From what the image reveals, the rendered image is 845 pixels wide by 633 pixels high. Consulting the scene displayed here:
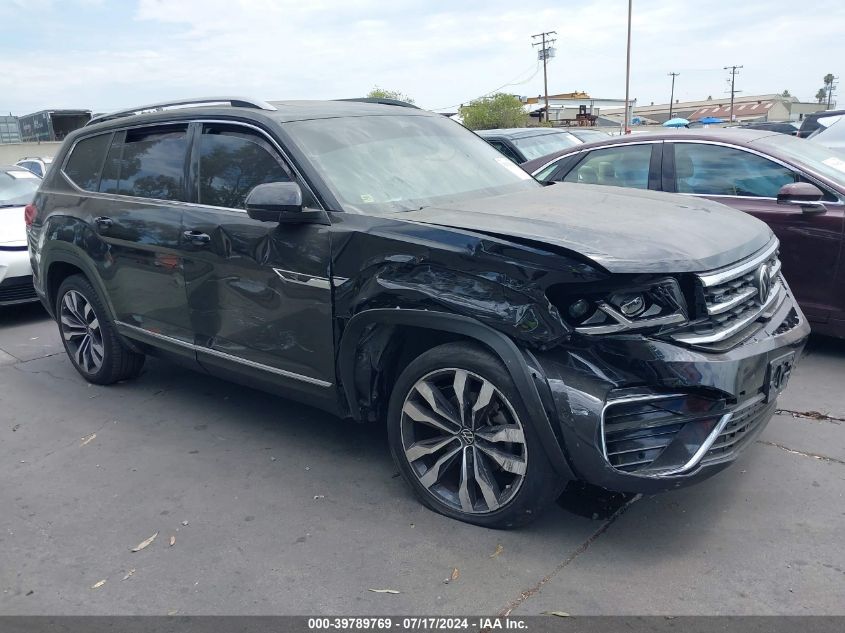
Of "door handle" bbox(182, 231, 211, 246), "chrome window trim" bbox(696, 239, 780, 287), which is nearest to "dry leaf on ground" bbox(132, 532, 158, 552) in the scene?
"door handle" bbox(182, 231, 211, 246)

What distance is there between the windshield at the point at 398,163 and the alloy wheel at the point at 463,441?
0.93 meters

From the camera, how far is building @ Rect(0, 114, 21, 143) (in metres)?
42.3

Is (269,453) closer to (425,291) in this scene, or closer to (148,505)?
(148,505)

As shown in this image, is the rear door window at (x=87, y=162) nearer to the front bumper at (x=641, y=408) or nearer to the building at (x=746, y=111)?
the front bumper at (x=641, y=408)

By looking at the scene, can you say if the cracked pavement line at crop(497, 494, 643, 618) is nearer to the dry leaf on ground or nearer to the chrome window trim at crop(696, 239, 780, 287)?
the chrome window trim at crop(696, 239, 780, 287)

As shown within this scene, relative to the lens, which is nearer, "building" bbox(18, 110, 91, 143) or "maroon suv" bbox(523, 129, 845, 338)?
"maroon suv" bbox(523, 129, 845, 338)

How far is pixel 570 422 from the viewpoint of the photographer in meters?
2.74

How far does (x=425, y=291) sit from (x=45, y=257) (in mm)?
3651

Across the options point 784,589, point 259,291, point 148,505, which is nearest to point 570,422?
point 784,589

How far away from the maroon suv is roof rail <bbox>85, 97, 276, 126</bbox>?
2996 mm

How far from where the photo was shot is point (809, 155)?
5418 mm

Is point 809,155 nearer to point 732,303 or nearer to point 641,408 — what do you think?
point 732,303

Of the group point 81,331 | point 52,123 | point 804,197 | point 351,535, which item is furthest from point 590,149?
point 52,123
